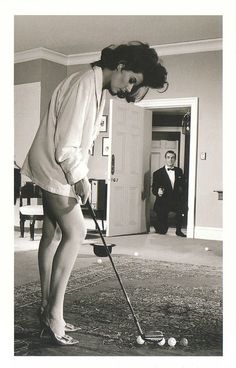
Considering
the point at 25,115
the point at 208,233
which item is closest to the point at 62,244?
the point at 208,233

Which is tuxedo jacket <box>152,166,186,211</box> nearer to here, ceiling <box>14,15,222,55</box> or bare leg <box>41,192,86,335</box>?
ceiling <box>14,15,222,55</box>

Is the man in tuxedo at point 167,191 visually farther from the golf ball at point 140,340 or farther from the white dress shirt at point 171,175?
the golf ball at point 140,340

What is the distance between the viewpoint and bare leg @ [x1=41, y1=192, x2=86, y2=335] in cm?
185

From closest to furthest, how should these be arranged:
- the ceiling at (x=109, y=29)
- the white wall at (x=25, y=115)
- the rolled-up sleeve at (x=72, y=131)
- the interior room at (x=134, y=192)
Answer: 1. the rolled-up sleeve at (x=72, y=131)
2. the interior room at (x=134, y=192)
3. the ceiling at (x=109, y=29)
4. the white wall at (x=25, y=115)

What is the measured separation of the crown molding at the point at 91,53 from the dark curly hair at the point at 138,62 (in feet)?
12.4

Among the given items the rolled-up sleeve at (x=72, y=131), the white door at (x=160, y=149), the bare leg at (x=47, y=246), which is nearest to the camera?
the rolled-up sleeve at (x=72, y=131)

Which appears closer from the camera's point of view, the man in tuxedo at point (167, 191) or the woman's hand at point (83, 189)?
the woman's hand at point (83, 189)

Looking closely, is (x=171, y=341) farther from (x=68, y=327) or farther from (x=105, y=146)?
(x=105, y=146)

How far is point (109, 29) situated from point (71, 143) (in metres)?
3.61

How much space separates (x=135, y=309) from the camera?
252 cm

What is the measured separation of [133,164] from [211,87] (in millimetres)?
1389

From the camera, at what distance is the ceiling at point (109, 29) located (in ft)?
16.0

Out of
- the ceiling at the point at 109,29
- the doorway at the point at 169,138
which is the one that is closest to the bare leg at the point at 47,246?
the ceiling at the point at 109,29

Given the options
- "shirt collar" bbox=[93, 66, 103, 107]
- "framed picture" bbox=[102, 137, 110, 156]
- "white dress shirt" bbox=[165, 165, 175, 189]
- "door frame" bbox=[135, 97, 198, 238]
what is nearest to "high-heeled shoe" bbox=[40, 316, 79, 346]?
"shirt collar" bbox=[93, 66, 103, 107]
